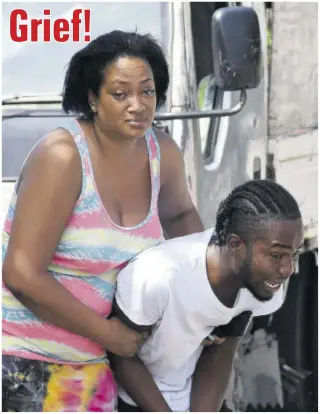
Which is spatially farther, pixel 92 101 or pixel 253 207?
pixel 92 101

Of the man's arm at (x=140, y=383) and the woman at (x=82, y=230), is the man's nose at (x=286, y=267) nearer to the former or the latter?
the woman at (x=82, y=230)

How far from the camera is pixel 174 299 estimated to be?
2730 mm

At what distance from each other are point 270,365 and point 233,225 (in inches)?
95.7

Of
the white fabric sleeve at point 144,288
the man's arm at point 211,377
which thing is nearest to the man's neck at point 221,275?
the white fabric sleeve at point 144,288

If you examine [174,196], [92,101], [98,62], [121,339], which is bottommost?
[121,339]

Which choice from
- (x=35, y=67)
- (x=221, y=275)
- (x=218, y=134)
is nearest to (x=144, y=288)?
(x=221, y=275)

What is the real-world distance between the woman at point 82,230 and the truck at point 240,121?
704 millimetres

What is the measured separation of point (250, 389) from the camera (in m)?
4.88

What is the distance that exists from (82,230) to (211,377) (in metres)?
0.62

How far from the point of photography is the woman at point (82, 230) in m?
2.66

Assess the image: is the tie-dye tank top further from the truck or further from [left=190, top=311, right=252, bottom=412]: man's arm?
the truck

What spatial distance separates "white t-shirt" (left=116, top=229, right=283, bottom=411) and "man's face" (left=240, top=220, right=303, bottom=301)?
0.13 meters

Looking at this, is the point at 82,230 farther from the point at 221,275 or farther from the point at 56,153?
the point at 221,275

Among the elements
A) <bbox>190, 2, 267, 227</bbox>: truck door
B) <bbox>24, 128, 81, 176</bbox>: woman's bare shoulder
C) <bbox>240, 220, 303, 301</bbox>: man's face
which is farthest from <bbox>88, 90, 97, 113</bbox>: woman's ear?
<bbox>190, 2, 267, 227</bbox>: truck door
